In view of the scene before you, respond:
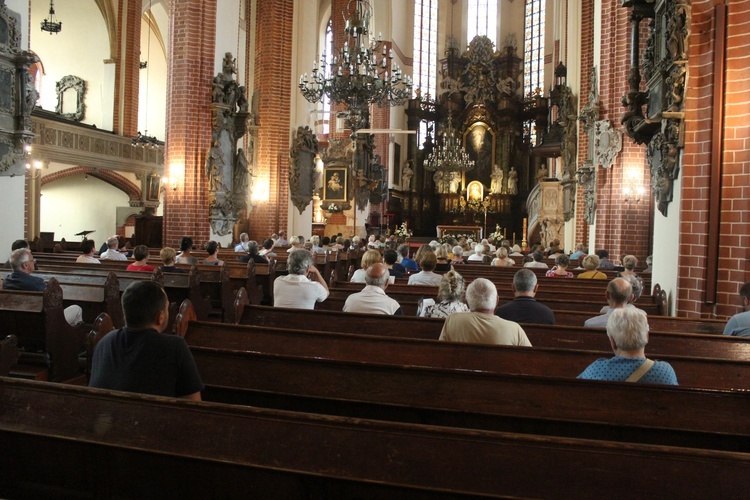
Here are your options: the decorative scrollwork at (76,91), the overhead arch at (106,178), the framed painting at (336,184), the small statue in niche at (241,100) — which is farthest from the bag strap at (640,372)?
the decorative scrollwork at (76,91)

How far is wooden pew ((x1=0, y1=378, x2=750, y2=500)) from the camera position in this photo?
198cm

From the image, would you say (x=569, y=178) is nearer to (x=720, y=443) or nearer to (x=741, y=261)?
(x=741, y=261)

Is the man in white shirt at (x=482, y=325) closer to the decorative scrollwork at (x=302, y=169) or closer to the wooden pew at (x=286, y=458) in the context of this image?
the wooden pew at (x=286, y=458)

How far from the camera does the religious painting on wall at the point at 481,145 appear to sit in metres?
37.2

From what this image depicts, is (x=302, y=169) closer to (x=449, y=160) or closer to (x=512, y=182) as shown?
(x=449, y=160)

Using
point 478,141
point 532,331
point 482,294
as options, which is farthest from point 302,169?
point 478,141

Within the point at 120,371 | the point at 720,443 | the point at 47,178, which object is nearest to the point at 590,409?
the point at 720,443

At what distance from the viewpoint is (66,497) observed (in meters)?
2.46

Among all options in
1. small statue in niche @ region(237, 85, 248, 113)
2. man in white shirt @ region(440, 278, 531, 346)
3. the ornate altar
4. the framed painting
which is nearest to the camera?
man in white shirt @ region(440, 278, 531, 346)

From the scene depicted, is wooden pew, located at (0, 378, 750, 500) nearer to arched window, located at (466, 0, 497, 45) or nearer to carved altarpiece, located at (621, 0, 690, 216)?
carved altarpiece, located at (621, 0, 690, 216)

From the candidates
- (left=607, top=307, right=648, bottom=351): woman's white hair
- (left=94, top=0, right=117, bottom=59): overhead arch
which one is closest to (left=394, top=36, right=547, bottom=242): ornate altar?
(left=94, top=0, right=117, bottom=59): overhead arch

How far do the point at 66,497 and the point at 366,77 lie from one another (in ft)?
41.2

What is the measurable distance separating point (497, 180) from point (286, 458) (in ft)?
116

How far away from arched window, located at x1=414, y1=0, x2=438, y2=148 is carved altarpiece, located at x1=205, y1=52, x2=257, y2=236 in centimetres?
2151
